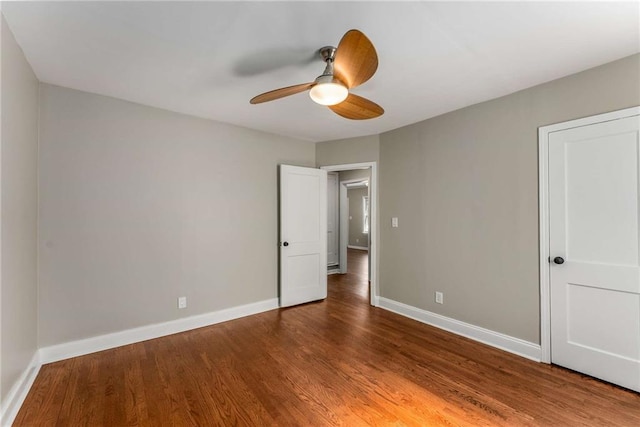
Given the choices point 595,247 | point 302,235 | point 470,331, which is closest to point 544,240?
point 595,247

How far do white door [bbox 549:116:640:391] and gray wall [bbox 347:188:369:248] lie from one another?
26.7ft

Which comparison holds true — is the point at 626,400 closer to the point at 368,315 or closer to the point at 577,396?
the point at 577,396

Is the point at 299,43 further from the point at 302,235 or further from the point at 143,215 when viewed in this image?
the point at 302,235

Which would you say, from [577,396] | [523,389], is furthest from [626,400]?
[523,389]

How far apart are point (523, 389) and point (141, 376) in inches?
117

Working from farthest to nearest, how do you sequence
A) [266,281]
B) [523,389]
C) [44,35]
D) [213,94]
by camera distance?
1. [266,281]
2. [213,94]
3. [523,389]
4. [44,35]

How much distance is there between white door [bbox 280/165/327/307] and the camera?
397 cm

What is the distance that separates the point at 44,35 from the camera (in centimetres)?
181

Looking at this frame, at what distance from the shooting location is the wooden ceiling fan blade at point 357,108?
210cm

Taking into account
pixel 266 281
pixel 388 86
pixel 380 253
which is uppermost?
pixel 388 86

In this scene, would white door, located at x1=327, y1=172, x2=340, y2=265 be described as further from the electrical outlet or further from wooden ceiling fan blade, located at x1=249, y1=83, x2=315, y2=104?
wooden ceiling fan blade, located at x1=249, y1=83, x2=315, y2=104

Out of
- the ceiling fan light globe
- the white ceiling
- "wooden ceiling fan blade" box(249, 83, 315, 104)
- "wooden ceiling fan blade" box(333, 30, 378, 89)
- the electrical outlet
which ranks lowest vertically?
the electrical outlet

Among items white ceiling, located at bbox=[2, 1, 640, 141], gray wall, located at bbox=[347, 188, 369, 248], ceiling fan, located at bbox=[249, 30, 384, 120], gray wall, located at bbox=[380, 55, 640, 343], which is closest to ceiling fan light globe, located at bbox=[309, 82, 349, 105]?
ceiling fan, located at bbox=[249, 30, 384, 120]

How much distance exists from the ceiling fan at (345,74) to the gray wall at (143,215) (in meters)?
1.60
